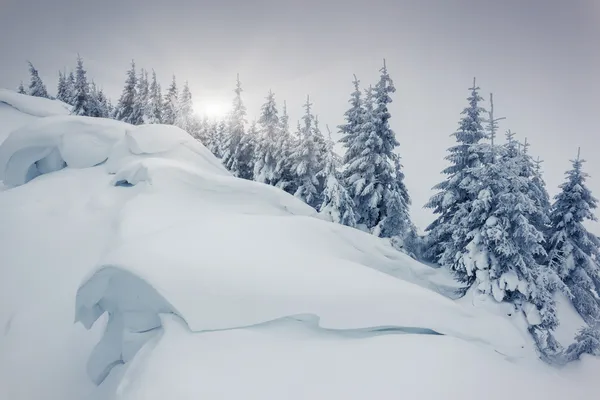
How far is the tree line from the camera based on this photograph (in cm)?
1173

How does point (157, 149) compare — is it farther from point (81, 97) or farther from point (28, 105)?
point (81, 97)

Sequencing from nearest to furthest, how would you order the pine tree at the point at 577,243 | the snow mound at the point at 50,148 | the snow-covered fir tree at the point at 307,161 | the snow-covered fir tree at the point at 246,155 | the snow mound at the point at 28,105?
1. the snow mound at the point at 50,148
2. the pine tree at the point at 577,243
3. the snow-covered fir tree at the point at 307,161
4. the snow-covered fir tree at the point at 246,155
5. the snow mound at the point at 28,105

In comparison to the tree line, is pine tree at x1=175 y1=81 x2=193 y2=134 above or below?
above

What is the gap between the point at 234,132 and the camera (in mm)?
30156

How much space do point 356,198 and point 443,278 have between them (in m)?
7.06

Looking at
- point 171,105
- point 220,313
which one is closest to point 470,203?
point 220,313

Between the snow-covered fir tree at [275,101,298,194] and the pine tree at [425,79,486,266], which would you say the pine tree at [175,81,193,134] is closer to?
the snow-covered fir tree at [275,101,298,194]

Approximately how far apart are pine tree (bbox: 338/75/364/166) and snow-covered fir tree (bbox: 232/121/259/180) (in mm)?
11646

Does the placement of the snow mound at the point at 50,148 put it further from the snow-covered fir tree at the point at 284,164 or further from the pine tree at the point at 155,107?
the pine tree at the point at 155,107

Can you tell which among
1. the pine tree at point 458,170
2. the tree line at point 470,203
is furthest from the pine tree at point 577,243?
the pine tree at point 458,170

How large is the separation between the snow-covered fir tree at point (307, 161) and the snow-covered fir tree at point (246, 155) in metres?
8.63

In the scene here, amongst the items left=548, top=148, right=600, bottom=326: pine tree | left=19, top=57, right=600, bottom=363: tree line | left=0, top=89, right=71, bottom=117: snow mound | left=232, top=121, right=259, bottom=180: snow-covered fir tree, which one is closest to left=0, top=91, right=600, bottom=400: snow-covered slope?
left=19, top=57, right=600, bottom=363: tree line

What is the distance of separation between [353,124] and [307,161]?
409 cm

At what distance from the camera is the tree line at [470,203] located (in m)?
11.7
